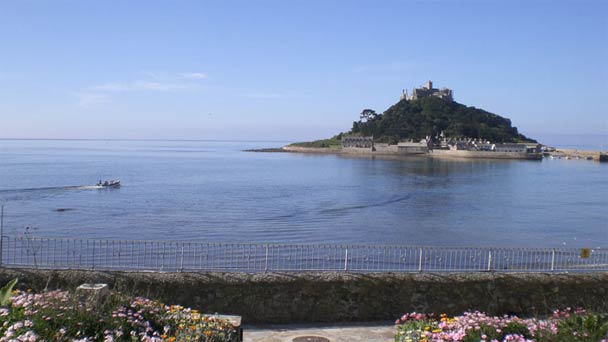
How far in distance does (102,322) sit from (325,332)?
4.60 metres

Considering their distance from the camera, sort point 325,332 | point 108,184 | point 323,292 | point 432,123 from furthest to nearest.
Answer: point 432,123 → point 108,184 → point 323,292 → point 325,332

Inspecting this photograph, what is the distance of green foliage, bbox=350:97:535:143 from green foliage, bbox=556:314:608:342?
161m

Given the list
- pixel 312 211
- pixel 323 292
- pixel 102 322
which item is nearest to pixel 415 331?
pixel 323 292

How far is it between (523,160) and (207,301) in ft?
455

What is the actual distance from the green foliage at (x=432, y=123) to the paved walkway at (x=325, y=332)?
518 feet

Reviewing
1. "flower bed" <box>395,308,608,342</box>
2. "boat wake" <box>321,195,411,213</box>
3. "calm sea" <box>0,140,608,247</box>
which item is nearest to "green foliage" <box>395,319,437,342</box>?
"flower bed" <box>395,308,608,342</box>

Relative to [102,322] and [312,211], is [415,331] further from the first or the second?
[312,211]

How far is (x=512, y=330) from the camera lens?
7.16 meters

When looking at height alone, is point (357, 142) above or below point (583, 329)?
below

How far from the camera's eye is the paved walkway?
9.79m

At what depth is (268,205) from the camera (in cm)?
4516

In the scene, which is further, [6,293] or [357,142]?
[357,142]

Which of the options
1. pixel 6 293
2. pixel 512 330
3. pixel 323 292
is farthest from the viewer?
pixel 323 292

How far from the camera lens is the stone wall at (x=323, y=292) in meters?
10.9
